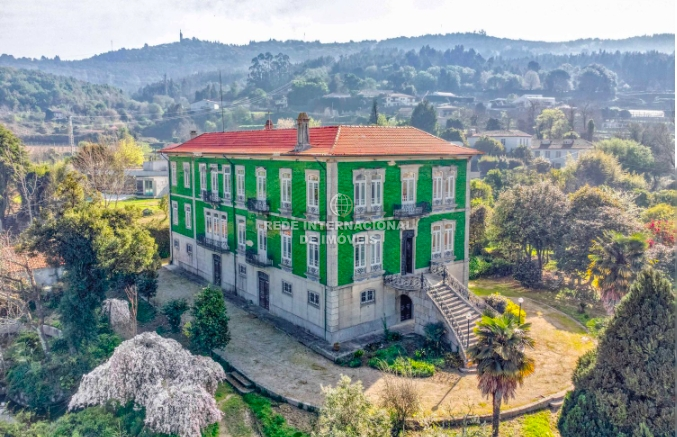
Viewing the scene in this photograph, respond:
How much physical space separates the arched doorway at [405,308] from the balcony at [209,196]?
13.8m

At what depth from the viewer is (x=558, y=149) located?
88.8 m

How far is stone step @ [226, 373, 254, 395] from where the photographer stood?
21231mm

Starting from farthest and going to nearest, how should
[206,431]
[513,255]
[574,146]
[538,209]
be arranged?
[574,146] → [513,255] → [538,209] → [206,431]

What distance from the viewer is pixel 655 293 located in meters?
15.7

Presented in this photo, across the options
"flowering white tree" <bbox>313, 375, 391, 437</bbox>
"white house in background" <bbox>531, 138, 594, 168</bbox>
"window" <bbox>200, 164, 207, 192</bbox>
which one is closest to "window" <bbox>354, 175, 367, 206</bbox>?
"flowering white tree" <bbox>313, 375, 391, 437</bbox>

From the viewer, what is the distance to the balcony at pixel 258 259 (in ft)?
94.9

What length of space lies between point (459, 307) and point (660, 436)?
11245mm

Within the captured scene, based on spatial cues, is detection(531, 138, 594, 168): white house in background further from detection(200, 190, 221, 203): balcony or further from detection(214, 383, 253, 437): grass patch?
detection(214, 383, 253, 437): grass patch

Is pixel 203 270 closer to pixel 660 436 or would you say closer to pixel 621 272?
pixel 621 272

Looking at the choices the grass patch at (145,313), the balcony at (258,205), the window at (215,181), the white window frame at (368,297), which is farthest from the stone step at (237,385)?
the window at (215,181)

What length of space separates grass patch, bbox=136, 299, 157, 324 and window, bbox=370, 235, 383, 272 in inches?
534

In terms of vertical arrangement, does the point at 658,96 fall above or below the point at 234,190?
above

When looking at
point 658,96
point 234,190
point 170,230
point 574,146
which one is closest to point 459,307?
point 234,190

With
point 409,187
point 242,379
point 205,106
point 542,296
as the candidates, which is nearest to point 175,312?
point 242,379
